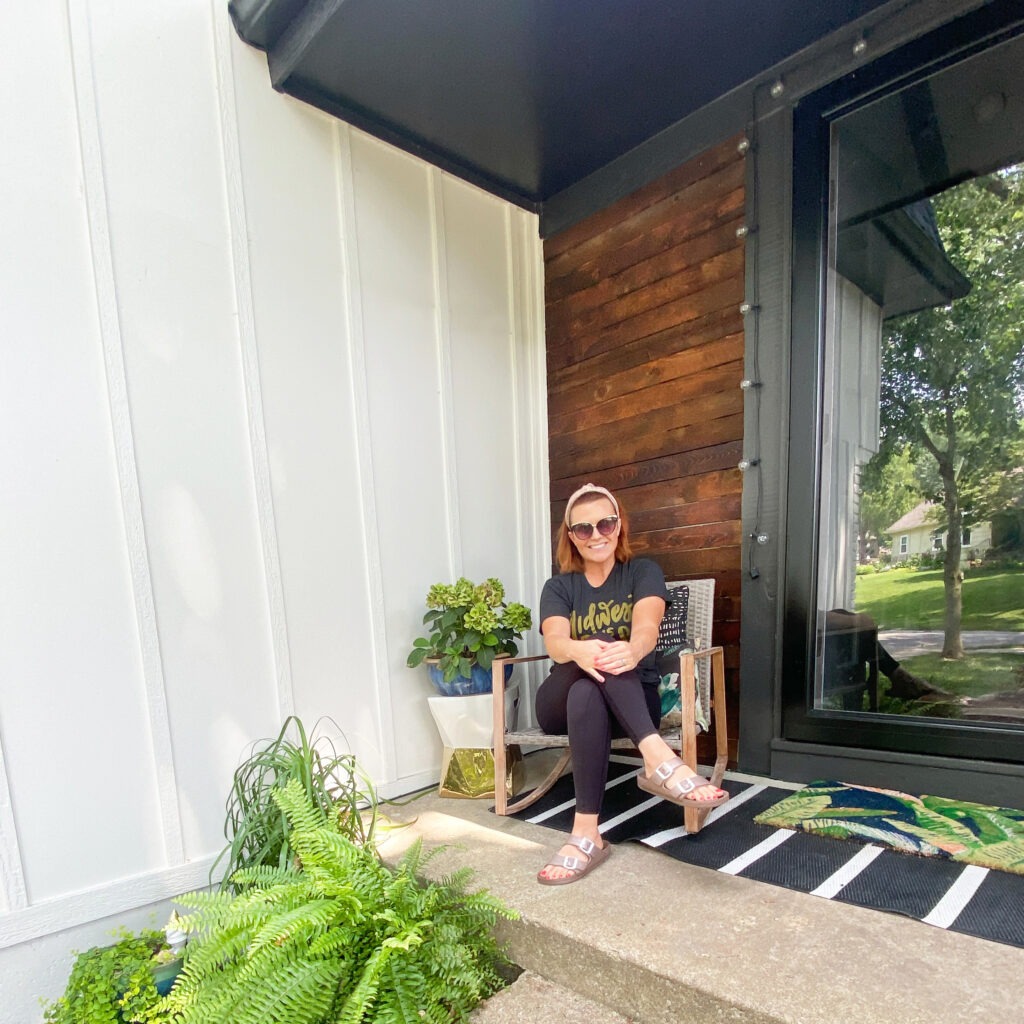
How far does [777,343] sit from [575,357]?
939 millimetres

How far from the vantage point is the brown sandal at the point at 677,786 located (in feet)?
4.73

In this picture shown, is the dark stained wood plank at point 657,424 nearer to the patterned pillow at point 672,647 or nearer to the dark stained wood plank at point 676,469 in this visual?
the dark stained wood plank at point 676,469

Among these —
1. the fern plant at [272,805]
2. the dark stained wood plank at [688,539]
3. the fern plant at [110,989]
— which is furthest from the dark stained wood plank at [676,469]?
the fern plant at [110,989]

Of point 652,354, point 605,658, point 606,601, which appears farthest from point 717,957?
point 652,354

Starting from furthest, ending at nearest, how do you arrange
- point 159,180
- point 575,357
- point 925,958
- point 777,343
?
point 575,357, point 777,343, point 159,180, point 925,958

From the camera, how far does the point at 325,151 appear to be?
2098 mm

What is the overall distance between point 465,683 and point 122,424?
1.38 meters

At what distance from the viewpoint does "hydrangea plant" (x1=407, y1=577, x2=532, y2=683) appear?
211cm

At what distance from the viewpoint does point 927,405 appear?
183 centimetres

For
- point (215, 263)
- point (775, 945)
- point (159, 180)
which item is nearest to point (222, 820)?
point (775, 945)

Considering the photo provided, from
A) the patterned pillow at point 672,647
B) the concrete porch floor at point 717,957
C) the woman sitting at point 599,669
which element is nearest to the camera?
the concrete porch floor at point 717,957

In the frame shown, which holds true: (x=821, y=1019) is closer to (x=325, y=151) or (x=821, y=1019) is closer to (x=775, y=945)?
(x=775, y=945)

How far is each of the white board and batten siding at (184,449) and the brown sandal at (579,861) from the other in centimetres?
87

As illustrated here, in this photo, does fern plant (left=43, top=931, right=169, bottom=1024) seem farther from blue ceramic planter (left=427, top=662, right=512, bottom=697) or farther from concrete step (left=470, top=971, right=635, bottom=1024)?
blue ceramic planter (left=427, top=662, right=512, bottom=697)
